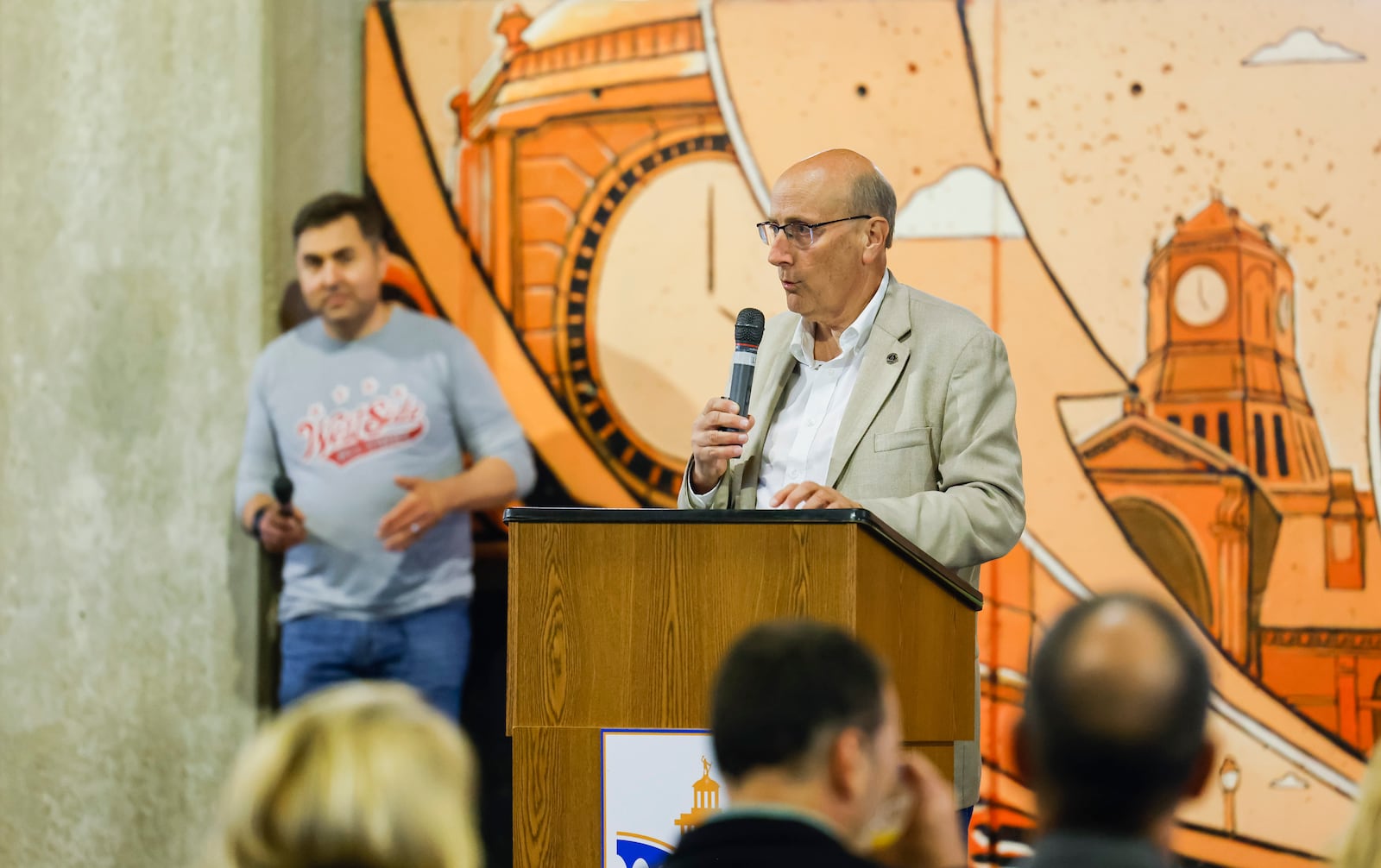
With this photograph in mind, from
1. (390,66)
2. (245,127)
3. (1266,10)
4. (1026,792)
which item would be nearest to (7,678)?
(245,127)

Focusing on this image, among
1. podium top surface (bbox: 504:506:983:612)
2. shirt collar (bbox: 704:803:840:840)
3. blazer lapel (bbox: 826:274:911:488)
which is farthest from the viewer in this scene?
blazer lapel (bbox: 826:274:911:488)

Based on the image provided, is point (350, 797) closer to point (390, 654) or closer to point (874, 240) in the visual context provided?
point (874, 240)

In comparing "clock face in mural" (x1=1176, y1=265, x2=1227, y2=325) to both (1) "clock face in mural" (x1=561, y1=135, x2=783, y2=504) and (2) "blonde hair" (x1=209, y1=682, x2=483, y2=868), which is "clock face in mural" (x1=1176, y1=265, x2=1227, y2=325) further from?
(2) "blonde hair" (x1=209, y1=682, x2=483, y2=868)

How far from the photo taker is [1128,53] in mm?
5289

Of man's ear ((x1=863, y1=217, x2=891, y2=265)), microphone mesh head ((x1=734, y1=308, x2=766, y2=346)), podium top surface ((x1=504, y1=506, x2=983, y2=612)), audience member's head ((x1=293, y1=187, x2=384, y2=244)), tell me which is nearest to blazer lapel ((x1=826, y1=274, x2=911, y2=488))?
man's ear ((x1=863, y1=217, x2=891, y2=265))

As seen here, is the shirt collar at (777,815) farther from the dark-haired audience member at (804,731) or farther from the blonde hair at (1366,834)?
the blonde hair at (1366,834)

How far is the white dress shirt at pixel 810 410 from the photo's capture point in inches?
141

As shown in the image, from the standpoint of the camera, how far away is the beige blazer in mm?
3355

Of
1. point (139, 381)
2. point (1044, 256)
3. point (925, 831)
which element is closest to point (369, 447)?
point (139, 381)

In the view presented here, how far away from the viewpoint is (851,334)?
3650 mm

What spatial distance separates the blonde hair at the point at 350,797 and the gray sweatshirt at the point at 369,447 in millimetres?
3779

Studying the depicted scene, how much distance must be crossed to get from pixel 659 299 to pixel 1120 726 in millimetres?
4110

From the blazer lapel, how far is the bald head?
0.26m

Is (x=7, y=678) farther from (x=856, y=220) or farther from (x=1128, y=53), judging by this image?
(x=1128, y=53)
